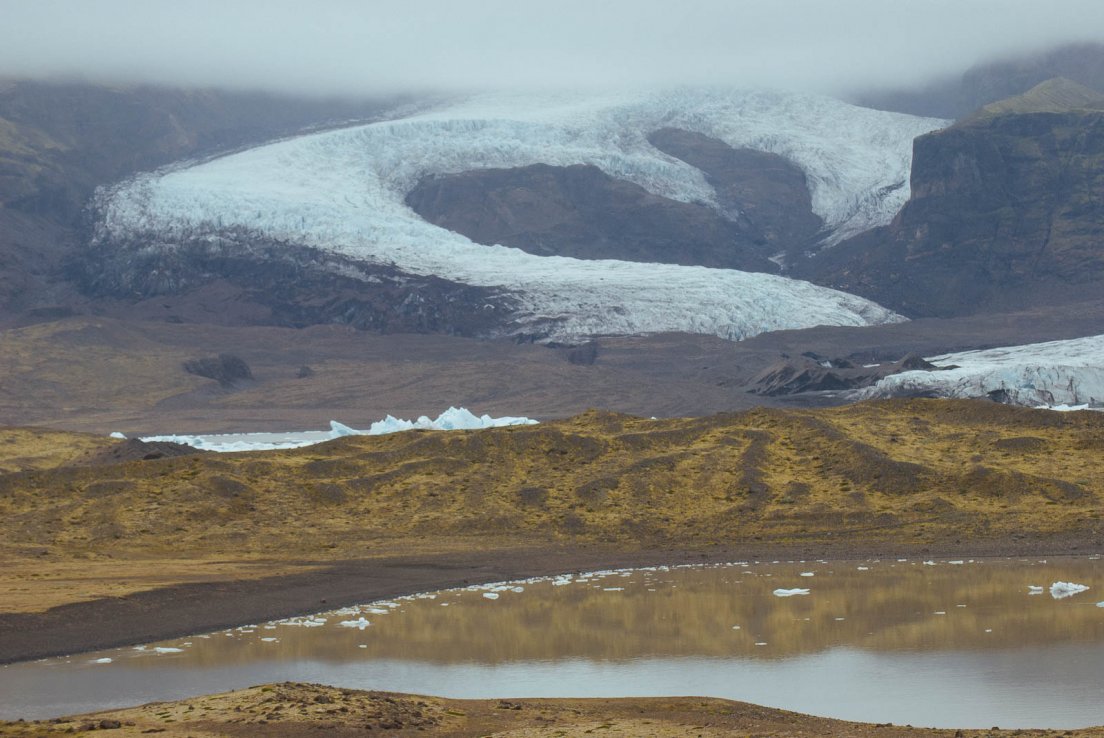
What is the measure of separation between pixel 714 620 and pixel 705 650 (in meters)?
3.85

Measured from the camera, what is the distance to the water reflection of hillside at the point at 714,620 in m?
34.8

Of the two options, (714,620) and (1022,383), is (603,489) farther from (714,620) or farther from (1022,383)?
(1022,383)

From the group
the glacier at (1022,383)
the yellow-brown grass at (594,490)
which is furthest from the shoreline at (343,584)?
the glacier at (1022,383)

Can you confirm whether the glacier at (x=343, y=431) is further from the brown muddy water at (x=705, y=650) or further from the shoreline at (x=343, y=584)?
the brown muddy water at (x=705, y=650)

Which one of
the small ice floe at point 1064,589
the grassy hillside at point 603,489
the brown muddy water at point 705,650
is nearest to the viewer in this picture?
the brown muddy water at point 705,650

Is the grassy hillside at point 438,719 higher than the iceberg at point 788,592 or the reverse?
higher

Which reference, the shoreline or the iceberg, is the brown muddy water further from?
the shoreline

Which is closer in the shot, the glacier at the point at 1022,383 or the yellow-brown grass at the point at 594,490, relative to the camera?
the yellow-brown grass at the point at 594,490

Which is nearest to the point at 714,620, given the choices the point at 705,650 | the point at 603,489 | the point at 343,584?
the point at 705,650

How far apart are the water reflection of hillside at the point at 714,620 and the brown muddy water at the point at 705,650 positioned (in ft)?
0.27

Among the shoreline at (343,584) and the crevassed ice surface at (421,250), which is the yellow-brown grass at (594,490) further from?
the crevassed ice surface at (421,250)

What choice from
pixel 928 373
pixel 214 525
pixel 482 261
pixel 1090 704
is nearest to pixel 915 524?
pixel 214 525

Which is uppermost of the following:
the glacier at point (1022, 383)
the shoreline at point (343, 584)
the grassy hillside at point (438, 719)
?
the grassy hillside at point (438, 719)

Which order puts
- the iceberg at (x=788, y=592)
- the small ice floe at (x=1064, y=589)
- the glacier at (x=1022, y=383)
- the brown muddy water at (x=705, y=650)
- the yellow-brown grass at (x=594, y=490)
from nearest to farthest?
the brown muddy water at (x=705, y=650) → the small ice floe at (x=1064, y=589) → the iceberg at (x=788, y=592) → the yellow-brown grass at (x=594, y=490) → the glacier at (x=1022, y=383)
